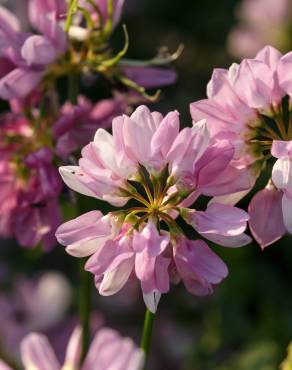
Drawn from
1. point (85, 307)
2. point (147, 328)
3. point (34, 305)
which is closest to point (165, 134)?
point (147, 328)

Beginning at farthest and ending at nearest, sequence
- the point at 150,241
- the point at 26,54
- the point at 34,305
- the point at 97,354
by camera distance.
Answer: the point at 34,305 < the point at 26,54 < the point at 97,354 < the point at 150,241

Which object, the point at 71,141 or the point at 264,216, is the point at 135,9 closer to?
the point at 71,141

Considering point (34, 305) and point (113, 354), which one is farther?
point (34, 305)

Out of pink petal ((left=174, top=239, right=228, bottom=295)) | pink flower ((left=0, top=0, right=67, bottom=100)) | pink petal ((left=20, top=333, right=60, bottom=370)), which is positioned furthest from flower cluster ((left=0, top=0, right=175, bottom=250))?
pink petal ((left=174, top=239, right=228, bottom=295))

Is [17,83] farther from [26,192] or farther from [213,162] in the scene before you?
[213,162]

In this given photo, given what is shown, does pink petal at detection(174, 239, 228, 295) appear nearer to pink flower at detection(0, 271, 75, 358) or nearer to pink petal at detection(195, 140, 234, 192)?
pink petal at detection(195, 140, 234, 192)

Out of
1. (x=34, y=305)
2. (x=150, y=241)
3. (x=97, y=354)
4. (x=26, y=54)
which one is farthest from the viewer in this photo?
(x=34, y=305)

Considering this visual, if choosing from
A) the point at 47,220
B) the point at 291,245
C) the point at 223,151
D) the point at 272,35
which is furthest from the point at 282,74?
the point at 272,35
